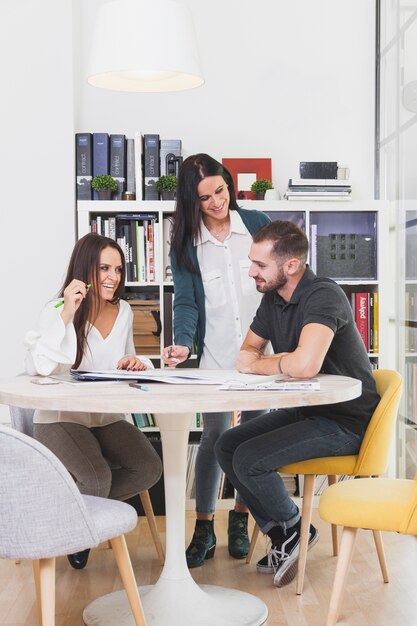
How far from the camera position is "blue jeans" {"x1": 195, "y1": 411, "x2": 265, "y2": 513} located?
3.30 metres

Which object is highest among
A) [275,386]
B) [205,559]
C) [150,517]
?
[275,386]

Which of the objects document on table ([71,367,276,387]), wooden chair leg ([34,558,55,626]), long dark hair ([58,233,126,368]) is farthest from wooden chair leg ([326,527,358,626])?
long dark hair ([58,233,126,368])

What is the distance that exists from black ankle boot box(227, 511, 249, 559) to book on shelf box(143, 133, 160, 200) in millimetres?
1672

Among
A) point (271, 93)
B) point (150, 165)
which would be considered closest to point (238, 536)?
point (150, 165)

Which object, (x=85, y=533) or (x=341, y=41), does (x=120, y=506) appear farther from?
(x=341, y=41)

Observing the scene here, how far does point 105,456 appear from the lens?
10.1 feet

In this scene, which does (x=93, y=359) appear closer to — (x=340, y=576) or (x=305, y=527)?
(x=305, y=527)

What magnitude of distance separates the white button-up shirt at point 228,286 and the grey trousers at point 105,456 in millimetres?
511

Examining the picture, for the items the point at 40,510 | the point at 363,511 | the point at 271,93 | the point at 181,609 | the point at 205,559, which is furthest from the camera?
the point at 271,93

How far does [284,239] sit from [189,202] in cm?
54

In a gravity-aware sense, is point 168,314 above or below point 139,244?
below

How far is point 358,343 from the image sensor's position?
2.87 m

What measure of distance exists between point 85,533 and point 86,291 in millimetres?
1102

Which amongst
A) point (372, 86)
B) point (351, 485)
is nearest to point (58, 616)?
point (351, 485)
